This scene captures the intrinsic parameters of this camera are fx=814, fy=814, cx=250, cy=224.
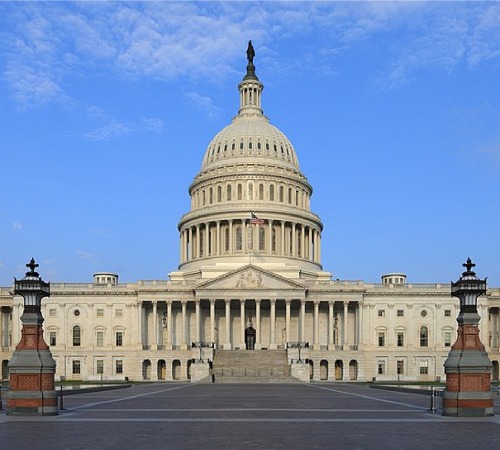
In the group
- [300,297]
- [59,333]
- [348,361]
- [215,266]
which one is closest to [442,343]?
[348,361]

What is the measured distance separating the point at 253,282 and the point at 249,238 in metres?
18.1

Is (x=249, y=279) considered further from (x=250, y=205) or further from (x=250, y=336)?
(x=250, y=205)

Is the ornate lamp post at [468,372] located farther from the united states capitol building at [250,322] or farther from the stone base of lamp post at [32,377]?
the united states capitol building at [250,322]

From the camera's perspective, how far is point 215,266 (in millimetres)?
139250

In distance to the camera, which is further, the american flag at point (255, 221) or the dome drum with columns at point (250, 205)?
the dome drum with columns at point (250, 205)

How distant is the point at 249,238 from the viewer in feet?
479

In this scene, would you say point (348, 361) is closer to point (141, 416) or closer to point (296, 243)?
point (296, 243)

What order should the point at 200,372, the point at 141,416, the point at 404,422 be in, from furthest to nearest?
the point at 200,372 < the point at 141,416 < the point at 404,422

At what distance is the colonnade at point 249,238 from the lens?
146 m

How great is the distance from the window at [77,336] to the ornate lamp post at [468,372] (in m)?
102

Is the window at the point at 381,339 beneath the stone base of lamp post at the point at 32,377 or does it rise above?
beneath

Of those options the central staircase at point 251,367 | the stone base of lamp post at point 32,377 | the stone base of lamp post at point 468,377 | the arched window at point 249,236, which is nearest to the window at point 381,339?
the central staircase at point 251,367

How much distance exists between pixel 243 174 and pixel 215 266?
21.1m

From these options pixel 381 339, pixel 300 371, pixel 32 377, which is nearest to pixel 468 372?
pixel 32 377
